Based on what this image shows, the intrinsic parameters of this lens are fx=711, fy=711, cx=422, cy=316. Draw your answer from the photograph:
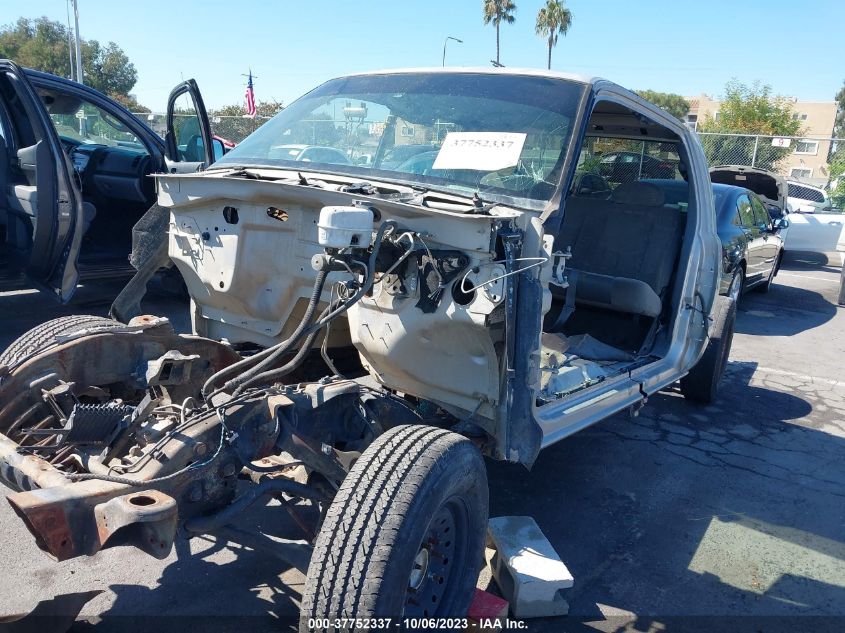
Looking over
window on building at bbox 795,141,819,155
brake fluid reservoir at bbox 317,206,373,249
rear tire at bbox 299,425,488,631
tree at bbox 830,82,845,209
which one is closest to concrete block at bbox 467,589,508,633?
rear tire at bbox 299,425,488,631

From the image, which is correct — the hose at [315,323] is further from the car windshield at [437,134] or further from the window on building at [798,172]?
the window on building at [798,172]

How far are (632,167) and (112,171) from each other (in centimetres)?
506

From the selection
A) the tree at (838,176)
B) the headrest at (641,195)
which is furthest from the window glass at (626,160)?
the tree at (838,176)

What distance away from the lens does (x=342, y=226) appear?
250 cm

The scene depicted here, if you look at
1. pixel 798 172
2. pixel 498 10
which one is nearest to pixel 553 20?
pixel 498 10

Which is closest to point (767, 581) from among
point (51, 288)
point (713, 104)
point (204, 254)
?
point (204, 254)

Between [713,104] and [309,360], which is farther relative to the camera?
[713,104]

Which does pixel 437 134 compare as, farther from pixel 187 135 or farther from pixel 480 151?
pixel 187 135

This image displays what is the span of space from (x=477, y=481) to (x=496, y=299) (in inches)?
26.3

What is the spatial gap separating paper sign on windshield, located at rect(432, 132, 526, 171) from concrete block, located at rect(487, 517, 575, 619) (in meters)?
1.65

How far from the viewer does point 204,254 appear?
338cm

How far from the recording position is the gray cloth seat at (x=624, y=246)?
4.86 meters

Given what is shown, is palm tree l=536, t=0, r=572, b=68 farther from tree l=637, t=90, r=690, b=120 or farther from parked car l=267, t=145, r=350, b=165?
parked car l=267, t=145, r=350, b=165

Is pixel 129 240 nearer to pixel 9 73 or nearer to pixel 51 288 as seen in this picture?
pixel 51 288
